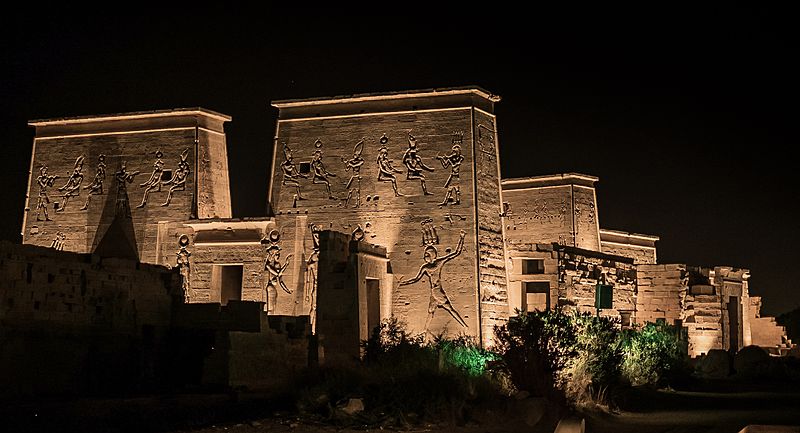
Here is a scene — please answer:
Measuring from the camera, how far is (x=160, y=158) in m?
28.7

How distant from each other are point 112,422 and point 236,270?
16.0 meters

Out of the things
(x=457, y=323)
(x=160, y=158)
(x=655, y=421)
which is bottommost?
(x=655, y=421)

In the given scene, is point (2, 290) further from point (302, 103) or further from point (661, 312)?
point (661, 312)

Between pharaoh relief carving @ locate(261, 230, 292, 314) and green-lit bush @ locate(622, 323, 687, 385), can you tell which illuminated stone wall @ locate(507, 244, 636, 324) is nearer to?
green-lit bush @ locate(622, 323, 687, 385)

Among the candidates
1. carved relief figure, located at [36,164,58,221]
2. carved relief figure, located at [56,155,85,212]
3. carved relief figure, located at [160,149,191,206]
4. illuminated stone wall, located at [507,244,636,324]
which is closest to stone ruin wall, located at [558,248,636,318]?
illuminated stone wall, located at [507,244,636,324]

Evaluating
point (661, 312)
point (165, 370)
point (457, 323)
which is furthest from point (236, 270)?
point (661, 312)

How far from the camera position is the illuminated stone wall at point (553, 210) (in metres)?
34.5

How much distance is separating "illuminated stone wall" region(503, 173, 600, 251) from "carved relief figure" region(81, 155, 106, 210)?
43.1ft

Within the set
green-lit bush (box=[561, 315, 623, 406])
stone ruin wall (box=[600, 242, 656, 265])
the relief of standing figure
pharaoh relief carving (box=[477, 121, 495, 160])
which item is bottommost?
green-lit bush (box=[561, 315, 623, 406])

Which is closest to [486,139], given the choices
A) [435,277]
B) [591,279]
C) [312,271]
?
[435,277]

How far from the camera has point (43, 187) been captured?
3005 cm

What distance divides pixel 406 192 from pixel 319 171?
2.47 m

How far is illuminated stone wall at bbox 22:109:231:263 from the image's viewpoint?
28.4 meters

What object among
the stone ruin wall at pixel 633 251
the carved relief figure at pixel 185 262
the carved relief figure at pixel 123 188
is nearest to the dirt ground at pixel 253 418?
the carved relief figure at pixel 185 262
